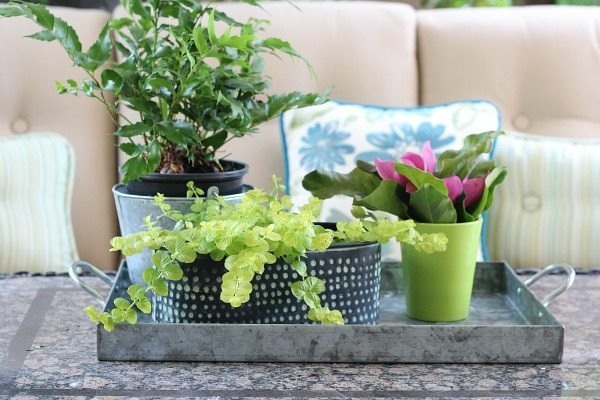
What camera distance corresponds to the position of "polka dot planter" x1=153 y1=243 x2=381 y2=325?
851 mm

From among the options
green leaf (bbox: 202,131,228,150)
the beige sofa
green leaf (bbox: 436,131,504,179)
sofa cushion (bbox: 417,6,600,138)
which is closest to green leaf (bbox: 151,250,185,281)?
green leaf (bbox: 202,131,228,150)

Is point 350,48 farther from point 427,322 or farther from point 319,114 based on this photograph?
point 427,322

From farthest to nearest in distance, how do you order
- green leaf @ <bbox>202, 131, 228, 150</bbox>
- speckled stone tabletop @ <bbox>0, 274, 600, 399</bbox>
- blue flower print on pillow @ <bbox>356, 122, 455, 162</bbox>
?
blue flower print on pillow @ <bbox>356, 122, 455, 162</bbox>, green leaf @ <bbox>202, 131, 228, 150</bbox>, speckled stone tabletop @ <bbox>0, 274, 600, 399</bbox>

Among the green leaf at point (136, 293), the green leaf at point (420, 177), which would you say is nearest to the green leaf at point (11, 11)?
the green leaf at point (136, 293)

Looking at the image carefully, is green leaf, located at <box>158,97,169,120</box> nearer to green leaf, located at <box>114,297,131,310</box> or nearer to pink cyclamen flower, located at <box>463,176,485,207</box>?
green leaf, located at <box>114,297,131,310</box>

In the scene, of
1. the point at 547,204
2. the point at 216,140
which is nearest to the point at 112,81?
the point at 216,140

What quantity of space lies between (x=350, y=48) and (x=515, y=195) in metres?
0.48

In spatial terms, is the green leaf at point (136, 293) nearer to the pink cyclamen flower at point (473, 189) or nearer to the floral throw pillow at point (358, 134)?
the pink cyclamen flower at point (473, 189)

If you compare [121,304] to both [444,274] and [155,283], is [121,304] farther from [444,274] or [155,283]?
[444,274]

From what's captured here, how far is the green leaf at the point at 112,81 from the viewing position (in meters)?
0.94

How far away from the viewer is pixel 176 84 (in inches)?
38.1

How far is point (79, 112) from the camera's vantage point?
189 centimetres

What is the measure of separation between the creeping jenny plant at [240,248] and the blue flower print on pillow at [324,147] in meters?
0.86

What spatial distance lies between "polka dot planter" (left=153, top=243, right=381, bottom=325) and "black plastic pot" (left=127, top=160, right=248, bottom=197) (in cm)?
15
